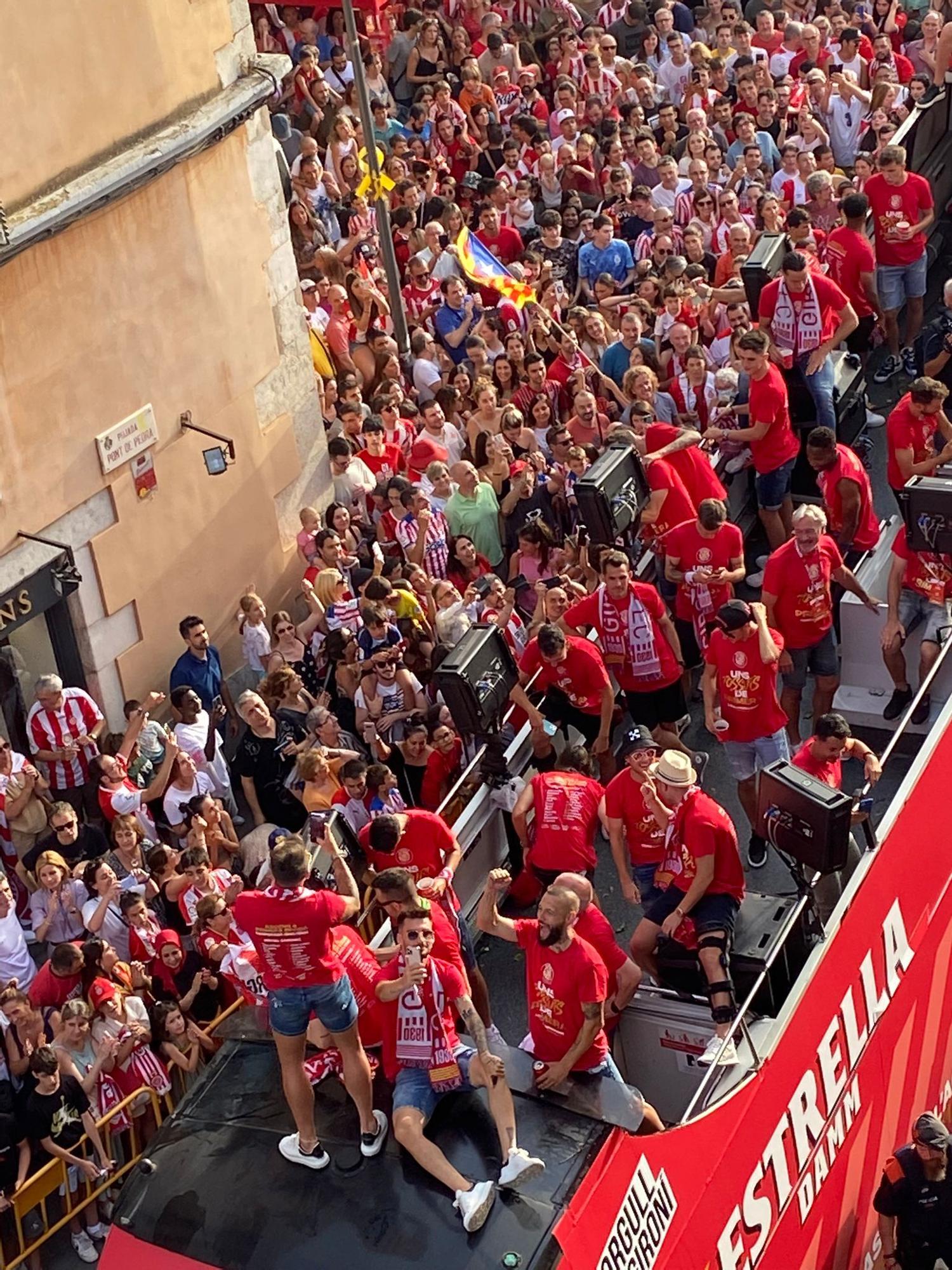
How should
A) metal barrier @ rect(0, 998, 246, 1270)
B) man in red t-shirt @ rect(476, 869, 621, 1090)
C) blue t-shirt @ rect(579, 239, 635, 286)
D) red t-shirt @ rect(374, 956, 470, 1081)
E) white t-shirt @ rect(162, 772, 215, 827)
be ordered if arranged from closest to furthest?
red t-shirt @ rect(374, 956, 470, 1081) < man in red t-shirt @ rect(476, 869, 621, 1090) < metal barrier @ rect(0, 998, 246, 1270) < white t-shirt @ rect(162, 772, 215, 827) < blue t-shirt @ rect(579, 239, 635, 286)

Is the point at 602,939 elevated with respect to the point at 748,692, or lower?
elevated

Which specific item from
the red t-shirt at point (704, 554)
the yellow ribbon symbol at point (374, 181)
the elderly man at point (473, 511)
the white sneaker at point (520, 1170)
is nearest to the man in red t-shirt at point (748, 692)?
the red t-shirt at point (704, 554)

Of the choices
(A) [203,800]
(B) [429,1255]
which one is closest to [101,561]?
(A) [203,800]

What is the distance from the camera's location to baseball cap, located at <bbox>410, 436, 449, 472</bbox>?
12180mm

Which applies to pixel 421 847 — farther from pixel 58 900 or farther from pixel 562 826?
pixel 58 900

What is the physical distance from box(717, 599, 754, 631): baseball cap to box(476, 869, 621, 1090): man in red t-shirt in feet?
8.45

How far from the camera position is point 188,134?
37.6 feet

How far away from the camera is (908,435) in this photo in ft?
36.2

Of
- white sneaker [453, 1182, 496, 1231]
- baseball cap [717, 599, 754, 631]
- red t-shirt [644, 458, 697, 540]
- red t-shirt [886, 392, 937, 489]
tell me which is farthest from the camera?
red t-shirt [886, 392, 937, 489]

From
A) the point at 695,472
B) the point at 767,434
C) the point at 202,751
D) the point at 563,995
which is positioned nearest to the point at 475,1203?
the point at 563,995

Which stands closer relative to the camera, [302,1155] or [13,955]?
[302,1155]

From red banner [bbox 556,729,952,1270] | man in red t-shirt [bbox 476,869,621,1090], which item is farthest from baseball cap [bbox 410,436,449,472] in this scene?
man in red t-shirt [bbox 476,869,621,1090]

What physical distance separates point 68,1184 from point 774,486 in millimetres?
6274

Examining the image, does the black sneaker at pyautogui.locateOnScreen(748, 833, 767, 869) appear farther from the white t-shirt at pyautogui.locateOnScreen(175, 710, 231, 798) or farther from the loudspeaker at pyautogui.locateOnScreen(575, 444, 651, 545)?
the white t-shirt at pyautogui.locateOnScreen(175, 710, 231, 798)
